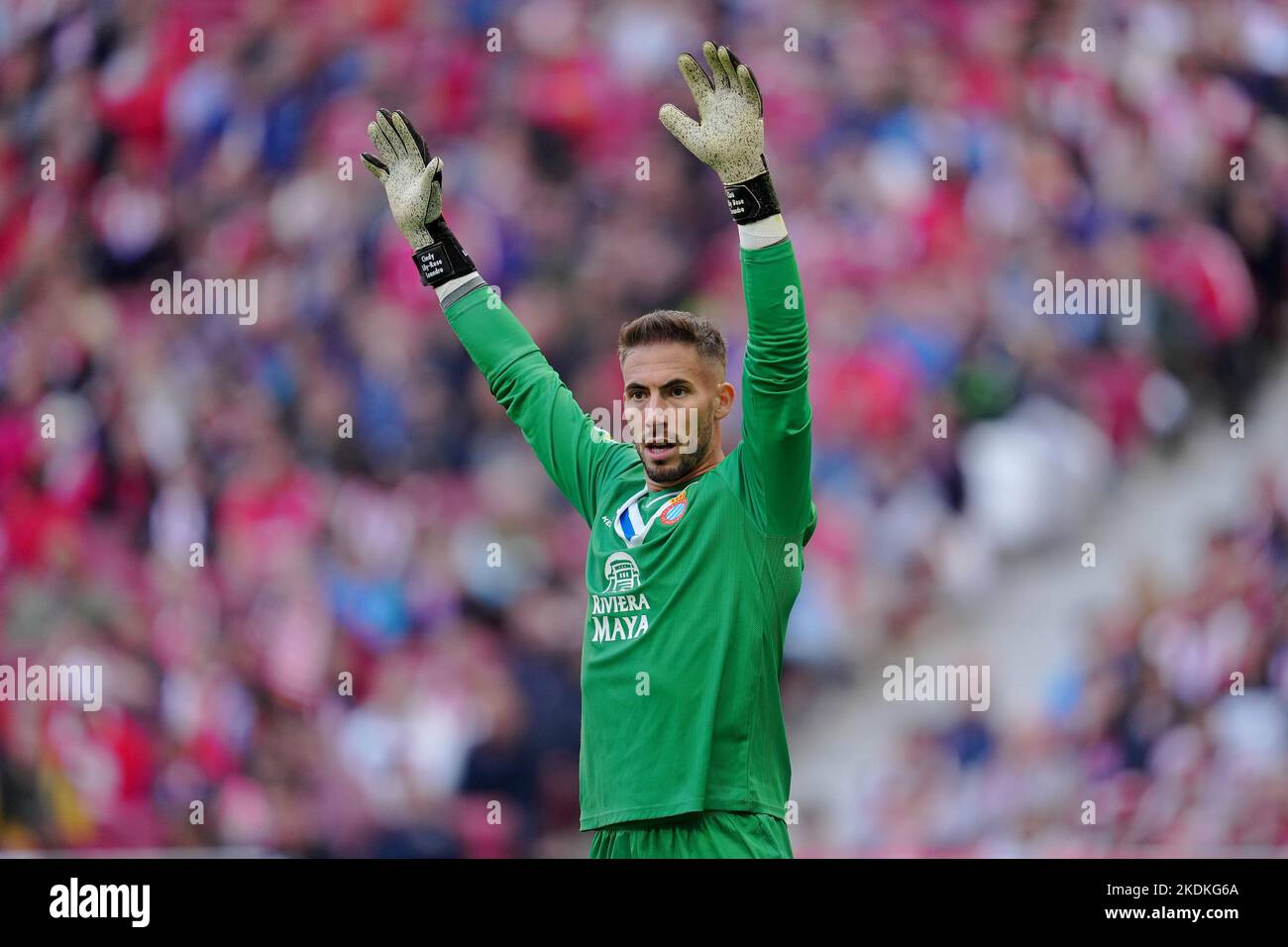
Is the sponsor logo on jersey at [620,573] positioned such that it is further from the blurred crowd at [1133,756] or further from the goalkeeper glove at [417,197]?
the blurred crowd at [1133,756]

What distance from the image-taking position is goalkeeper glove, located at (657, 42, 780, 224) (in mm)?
3115

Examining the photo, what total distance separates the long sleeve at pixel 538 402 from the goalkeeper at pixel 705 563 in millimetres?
118

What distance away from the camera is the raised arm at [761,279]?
10.2ft

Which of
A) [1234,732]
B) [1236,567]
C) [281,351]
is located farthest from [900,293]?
[281,351]

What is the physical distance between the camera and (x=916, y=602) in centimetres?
611

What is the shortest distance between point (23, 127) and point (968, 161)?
13.0ft

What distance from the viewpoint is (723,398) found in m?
3.48

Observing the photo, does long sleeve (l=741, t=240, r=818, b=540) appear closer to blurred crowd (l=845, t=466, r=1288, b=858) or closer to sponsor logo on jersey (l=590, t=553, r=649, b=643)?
sponsor logo on jersey (l=590, t=553, r=649, b=643)

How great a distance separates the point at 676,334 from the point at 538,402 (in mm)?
434

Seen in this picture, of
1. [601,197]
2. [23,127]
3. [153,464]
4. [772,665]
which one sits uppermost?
[23,127]

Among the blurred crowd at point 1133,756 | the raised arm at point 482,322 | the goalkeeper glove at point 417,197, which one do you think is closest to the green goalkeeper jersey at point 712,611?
the raised arm at point 482,322

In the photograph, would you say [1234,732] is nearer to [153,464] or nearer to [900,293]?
Result: [900,293]

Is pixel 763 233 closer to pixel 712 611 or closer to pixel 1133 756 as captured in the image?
pixel 712 611
